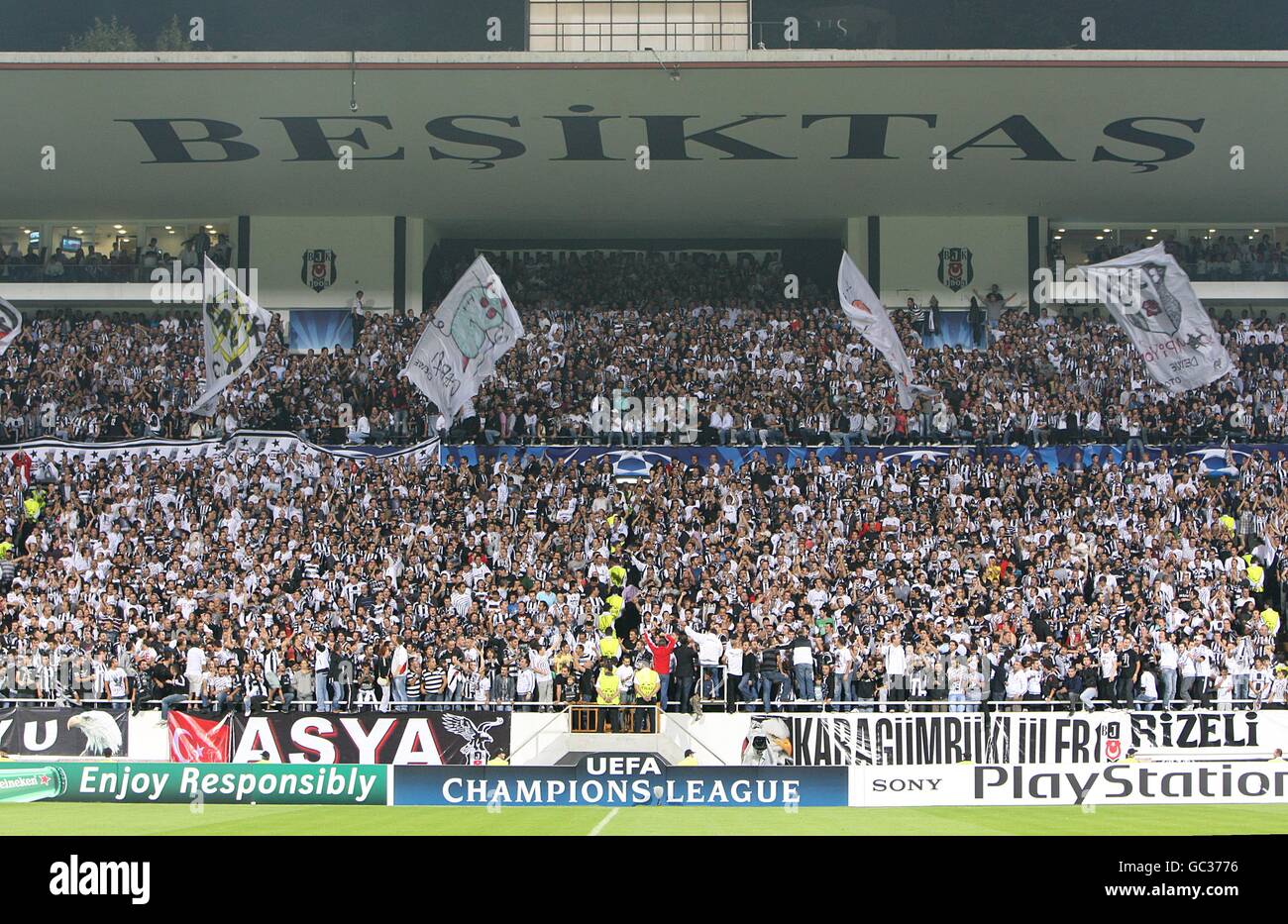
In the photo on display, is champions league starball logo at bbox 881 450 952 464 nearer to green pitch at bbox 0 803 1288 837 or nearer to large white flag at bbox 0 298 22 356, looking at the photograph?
green pitch at bbox 0 803 1288 837

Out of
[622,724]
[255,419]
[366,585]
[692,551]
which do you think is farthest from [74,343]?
[622,724]

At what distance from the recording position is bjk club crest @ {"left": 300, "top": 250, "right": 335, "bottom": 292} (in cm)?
4254

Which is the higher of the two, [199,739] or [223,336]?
[223,336]

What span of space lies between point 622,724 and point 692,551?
6.86 metres

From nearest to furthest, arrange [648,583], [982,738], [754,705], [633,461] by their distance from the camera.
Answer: [982,738] → [754,705] → [648,583] → [633,461]

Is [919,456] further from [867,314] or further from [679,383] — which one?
[679,383]

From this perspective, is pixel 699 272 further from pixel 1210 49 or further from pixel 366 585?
pixel 366 585

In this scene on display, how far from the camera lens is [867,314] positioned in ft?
97.6

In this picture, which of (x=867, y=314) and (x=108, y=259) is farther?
(x=108, y=259)

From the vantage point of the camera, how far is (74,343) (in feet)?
124

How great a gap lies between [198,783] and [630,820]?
6.03 meters

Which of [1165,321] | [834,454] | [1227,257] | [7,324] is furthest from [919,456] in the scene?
[7,324]

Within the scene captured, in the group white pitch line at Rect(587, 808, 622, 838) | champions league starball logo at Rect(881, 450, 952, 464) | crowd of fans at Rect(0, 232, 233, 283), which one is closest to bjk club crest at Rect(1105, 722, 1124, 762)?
white pitch line at Rect(587, 808, 622, 838)

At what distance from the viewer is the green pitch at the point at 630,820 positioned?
1848 centimetres
